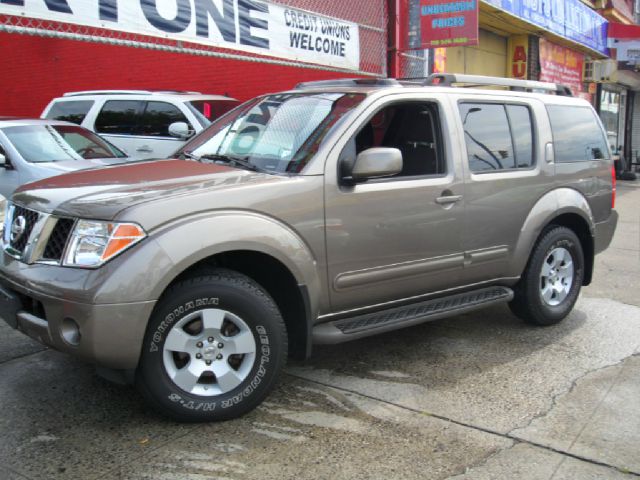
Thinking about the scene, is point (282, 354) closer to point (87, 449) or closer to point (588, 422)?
point (87, 449)

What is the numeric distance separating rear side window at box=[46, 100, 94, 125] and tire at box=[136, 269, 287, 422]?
652cm

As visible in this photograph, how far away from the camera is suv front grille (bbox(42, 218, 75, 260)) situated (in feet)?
10.5

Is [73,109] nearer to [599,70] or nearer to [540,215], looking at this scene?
[540,215]

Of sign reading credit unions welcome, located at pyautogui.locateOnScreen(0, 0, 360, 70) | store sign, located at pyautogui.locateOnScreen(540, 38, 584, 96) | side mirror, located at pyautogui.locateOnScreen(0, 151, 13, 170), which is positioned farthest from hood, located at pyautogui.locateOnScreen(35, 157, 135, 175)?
store sign, located at pyautogui.locateOnScreen(540, 38, 584, 96)

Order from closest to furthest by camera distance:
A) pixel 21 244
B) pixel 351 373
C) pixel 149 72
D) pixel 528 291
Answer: pixel 21 244
pixel 351 373
pixel 528 291
pixel 149 72

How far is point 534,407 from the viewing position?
3711 millimetres

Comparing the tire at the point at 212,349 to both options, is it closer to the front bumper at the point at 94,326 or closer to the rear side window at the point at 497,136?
the front bumper at the point at 94,326

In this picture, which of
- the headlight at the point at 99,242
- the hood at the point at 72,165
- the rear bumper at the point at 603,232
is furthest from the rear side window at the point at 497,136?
the hood at the point at 72,165

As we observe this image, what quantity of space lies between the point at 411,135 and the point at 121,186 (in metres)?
2.06

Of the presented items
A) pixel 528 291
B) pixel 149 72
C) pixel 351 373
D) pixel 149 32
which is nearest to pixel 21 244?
pixel 351 373

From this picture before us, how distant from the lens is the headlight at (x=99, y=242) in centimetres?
306

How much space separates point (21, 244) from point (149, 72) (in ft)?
24.3


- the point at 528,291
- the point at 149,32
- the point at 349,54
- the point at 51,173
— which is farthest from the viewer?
the point at 349,54

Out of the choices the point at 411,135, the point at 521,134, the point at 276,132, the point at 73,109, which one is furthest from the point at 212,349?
the point at 73,109
